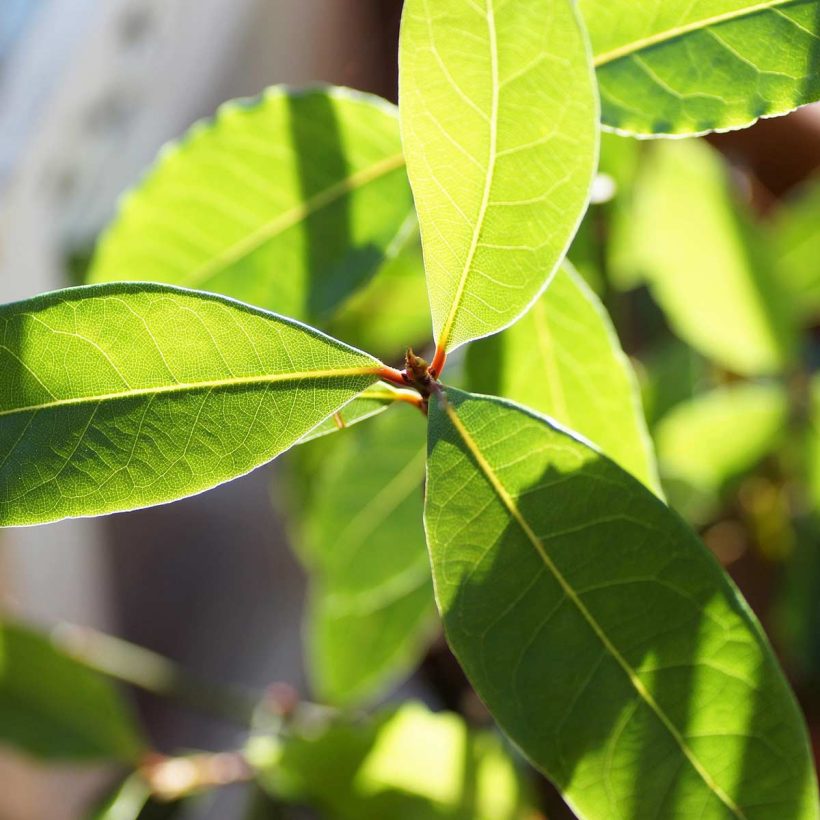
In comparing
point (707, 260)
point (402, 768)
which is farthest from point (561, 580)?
point (707, 260)

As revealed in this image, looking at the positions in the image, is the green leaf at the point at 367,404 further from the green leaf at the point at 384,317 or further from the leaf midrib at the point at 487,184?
the green leaf at the point at 384,317

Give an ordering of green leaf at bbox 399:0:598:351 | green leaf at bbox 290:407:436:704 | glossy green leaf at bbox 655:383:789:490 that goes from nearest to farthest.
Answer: green leaf at bbox 399:0:598:351 < green leaf at bbox 290:407:436:704 < glossy green leaf at bbox 655:383:789:490

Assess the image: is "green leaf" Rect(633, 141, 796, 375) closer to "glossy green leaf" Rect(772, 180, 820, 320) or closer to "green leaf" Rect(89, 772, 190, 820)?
"glossy green leaf" Rect(772, 180, 820, 320)

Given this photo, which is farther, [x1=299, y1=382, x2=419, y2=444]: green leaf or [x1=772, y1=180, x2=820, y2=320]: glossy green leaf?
[x1=772, y1=180, x2=820, y2=320]: glossy green leaf

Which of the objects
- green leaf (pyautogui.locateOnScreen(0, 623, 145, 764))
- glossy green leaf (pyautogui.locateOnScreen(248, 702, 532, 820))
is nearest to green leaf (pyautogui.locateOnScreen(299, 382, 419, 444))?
glossy green leaf (pyautogui.locateOnScreen(248, 702, 532, 820))

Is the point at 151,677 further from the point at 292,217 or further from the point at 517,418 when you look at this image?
the point at 517,418

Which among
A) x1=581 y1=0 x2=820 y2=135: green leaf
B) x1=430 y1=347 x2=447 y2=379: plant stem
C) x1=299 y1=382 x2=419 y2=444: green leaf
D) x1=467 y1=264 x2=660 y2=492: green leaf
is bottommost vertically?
x1=467 y1=264 x2=660 y2=492: green leaf

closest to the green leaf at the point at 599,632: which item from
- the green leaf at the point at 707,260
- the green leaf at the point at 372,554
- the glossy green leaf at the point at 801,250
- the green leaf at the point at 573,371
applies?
the green leaf at the point at 573,371
